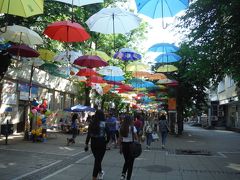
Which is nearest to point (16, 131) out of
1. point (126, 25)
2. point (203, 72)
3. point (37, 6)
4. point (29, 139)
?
point (29, 139)

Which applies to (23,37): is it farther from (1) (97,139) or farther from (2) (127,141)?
(2) (127,141)

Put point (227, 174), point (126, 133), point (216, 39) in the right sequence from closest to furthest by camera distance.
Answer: point (126, 133) < point (227, 174) < point (216, 39)

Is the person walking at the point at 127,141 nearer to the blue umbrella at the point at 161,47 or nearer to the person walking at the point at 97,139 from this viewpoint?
the person walking at the point at 97,139

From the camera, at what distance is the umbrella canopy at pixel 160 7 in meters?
9.12

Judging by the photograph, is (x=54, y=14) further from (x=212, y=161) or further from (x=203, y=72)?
(x=212, y=161)

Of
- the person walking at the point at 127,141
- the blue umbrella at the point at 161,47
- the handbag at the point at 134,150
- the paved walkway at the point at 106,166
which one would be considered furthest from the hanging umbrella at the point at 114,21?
the blue umbrella at the point at 161,47

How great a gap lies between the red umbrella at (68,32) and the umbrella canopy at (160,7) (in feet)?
8.42

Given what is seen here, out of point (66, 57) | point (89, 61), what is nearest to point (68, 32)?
point (89, 61)

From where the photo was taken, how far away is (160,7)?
31.6 feet

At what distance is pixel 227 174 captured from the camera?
1133cm

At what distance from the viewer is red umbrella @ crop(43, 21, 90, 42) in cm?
1155

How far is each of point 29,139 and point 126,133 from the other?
11851mm

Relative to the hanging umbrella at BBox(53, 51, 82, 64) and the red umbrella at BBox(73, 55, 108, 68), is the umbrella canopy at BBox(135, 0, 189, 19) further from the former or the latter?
the hanging umbrella at BBox(53, 51, 82, 64)

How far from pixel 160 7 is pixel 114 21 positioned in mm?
2476
